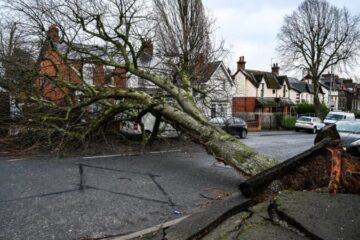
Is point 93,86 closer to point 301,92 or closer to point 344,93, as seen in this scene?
point 301,92

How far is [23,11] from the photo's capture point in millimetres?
9648

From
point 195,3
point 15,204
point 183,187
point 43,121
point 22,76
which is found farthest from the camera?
point 195,3

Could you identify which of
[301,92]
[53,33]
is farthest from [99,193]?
[301,92]

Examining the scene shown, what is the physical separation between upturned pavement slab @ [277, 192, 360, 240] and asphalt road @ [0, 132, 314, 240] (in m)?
1.87

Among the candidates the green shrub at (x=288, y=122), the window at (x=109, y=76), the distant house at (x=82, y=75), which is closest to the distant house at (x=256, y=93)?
the green shrub at (x=288, y=122)

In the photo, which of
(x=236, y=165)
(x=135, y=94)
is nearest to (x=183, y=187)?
(x=236, y=165)

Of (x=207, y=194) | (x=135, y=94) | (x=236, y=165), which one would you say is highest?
(x=135, y=94)

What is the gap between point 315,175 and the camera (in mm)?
4332

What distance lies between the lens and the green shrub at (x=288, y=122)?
29.5 meters

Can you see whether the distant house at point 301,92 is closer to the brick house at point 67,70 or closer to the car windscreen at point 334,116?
the car windscreen at point 334,116

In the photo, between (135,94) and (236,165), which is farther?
(135,94)

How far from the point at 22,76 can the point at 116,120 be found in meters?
3.68

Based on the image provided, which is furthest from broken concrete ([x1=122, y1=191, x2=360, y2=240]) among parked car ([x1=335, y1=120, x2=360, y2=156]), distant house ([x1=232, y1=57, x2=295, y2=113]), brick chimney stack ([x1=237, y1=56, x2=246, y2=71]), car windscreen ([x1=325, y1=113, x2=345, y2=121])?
brick chimney stack ([x1=237, y1=56, x2=246, y2=71])

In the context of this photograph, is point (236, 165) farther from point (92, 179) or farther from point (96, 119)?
point (96, 119)
